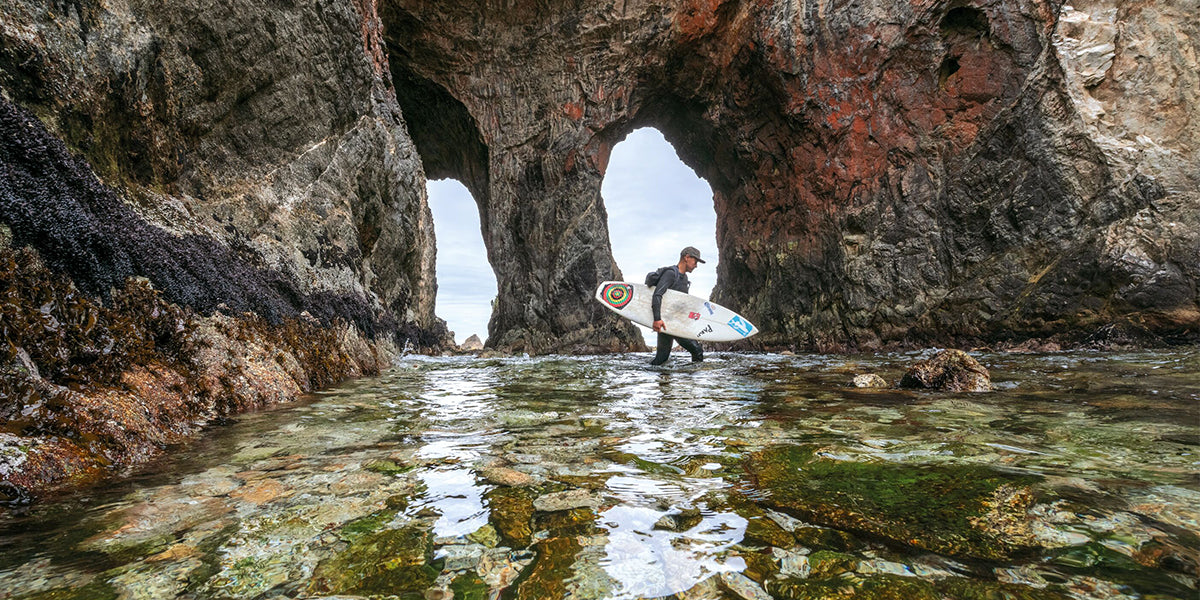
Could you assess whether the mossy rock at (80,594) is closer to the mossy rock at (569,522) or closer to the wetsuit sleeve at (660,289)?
the mossy rock at (569,522)

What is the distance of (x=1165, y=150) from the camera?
9.79m

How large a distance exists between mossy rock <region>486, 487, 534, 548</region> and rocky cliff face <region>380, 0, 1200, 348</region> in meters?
12.8

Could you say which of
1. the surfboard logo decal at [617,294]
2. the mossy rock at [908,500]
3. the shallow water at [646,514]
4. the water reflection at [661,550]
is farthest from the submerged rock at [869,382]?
the surfboard logo decal at [617,294]

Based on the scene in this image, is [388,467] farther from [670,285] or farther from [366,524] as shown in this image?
[670,285]

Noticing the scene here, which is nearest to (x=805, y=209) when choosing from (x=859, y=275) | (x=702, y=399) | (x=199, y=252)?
(x=859, y=275)

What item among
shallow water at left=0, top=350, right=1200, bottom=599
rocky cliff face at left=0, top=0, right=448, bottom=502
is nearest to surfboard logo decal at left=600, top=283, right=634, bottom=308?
rocky cliff face at left=0, top=0, right=448, bottom=502

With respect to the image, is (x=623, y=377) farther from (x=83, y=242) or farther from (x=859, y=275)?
(x=859, y=275)

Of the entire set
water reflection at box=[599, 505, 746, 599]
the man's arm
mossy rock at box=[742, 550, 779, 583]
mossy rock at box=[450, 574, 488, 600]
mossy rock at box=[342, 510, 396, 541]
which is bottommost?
mossy rock at box=[742, 550, 779, 583]

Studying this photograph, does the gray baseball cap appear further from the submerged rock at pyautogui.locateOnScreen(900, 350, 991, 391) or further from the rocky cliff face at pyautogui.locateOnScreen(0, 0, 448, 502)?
the rocky cliff face at pyautogui.locateOnScreen(0, 0, 448, 502)

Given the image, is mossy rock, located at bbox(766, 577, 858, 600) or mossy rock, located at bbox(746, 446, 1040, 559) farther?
mossy rock, located at bbox(746, 446, 1040, 559)

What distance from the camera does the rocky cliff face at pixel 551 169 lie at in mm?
2971

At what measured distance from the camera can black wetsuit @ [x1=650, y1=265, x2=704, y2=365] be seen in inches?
351

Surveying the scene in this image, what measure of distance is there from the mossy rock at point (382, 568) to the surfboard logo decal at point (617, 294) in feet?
34.1

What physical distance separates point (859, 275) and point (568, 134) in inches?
429
